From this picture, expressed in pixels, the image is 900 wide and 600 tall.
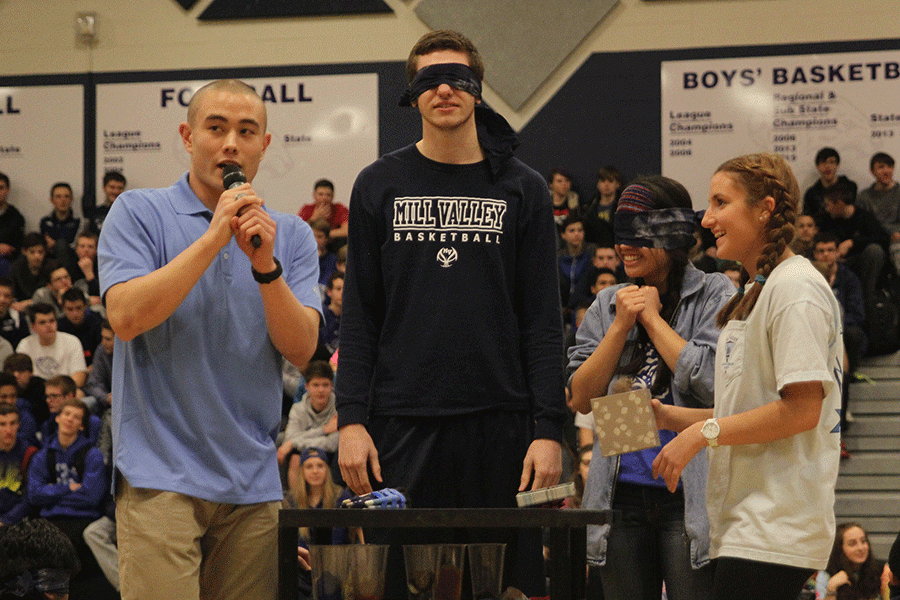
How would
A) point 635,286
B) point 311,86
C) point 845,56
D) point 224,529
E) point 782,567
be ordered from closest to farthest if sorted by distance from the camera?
point 782,567 < point 224,529 < point 635,286 < point 845,56 < point 311,86

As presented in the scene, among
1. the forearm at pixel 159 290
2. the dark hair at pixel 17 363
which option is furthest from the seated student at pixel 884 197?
the forearm at pixel 159 290

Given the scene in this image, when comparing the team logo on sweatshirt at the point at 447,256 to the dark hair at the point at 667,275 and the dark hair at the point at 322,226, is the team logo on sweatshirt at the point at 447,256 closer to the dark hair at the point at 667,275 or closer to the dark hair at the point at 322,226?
the dark hair at the point at 667,275

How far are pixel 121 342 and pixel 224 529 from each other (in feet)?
1.66

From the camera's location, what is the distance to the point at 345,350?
109 inches

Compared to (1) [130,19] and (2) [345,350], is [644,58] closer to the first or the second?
(1) [130,19]

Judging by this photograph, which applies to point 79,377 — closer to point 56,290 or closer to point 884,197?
point 56,290

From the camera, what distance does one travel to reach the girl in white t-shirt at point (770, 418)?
2223 millimetres

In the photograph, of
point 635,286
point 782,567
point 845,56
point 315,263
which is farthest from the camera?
point 845,56

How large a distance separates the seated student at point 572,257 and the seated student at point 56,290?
5218 mm

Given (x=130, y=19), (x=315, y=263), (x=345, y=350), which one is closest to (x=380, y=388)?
(x=345, y=350)

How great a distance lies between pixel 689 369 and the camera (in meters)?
2.87

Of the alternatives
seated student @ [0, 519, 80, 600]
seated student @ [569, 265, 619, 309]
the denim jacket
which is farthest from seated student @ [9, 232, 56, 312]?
the denim jacket

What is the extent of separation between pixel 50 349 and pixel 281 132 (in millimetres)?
4349

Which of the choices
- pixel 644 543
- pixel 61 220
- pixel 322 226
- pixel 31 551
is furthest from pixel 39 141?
pixel 644 543
